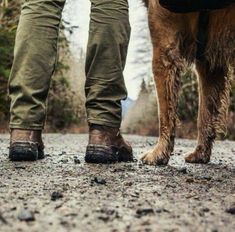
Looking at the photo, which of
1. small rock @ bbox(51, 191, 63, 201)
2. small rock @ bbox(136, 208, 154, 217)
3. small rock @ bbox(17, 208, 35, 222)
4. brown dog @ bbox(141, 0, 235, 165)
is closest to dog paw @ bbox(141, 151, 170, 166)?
brown dog @ bbox(141, 0, 235, 165)

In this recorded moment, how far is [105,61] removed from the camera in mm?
3568

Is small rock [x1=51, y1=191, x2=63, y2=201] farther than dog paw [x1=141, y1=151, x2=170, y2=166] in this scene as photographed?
No

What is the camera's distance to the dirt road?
1.70 metres

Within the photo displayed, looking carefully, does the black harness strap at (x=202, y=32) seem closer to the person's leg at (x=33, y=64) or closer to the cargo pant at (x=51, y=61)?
the cargo pant at (x=51, y=61)

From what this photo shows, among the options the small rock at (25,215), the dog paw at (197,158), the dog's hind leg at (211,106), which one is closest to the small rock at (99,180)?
the small rock at (25,215)

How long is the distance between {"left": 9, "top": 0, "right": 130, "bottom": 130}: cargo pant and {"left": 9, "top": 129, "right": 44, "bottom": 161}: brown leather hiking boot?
5cm

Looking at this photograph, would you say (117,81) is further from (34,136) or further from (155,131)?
(155,131)

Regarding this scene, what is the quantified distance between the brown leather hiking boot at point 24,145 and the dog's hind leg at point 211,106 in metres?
1.34

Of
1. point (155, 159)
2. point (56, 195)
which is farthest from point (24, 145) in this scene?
point (56, 195)

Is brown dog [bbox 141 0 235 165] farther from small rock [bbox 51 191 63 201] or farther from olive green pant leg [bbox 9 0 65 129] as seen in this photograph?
small rock [bbox 51 191 63 201]

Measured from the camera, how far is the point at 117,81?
360 cm

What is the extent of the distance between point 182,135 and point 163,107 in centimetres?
1059

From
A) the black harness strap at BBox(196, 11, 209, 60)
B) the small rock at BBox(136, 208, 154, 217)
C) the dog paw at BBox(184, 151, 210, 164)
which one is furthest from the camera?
the dog paw at BBox(184, 151, 210, 164)

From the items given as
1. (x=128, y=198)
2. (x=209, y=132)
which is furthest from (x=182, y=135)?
(x=128, y=198)
